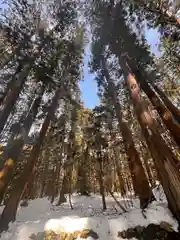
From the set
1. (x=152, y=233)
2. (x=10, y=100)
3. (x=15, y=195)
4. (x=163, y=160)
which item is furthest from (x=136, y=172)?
(x=10, y=100)

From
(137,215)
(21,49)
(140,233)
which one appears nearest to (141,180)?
(137,215)

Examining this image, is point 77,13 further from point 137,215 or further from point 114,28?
point 137,215

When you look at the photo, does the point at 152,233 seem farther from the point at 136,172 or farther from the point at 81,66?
the point at 81,66

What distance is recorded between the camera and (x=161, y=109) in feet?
34.5

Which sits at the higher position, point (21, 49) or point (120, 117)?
point (21, 49)

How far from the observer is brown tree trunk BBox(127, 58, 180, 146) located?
9.52 meters

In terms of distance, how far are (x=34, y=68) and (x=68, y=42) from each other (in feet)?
9.71

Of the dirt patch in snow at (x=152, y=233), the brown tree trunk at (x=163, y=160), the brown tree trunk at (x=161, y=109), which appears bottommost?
the dirt patch in snow at (x=152, y=233)

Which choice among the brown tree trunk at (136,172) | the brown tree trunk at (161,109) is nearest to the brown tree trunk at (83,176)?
the brown tree trunk at (136,172)

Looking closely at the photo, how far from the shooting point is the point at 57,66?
→ 1428 cm

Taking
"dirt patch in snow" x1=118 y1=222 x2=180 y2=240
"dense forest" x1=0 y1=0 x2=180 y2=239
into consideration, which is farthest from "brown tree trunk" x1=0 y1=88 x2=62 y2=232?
"dirt patch in snow" x1=118 y1=222 x2=180 y2=240

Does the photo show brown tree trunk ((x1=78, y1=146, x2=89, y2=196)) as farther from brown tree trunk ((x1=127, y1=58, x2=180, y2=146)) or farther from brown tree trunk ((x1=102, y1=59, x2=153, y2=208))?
brown tree trunk ((x1=127, y1=58, x2=180, y2=146))

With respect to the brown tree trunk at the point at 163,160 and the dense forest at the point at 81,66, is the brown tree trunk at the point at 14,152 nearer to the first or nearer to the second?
the dense forest at the point at 81,66

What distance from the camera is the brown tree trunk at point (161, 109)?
9523 mm
